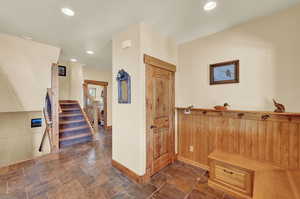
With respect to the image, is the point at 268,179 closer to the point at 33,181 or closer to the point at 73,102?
the point at 33,181

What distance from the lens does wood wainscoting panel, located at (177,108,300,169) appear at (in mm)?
1738

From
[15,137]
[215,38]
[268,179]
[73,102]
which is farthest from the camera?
[73,102]

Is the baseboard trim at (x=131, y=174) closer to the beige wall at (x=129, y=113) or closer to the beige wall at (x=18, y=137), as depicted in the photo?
the beige wall at (x=129, y=113)

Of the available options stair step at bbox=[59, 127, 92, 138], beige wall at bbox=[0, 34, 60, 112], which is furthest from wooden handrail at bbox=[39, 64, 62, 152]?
stair step at bbox=[59, 127, 92, 138]

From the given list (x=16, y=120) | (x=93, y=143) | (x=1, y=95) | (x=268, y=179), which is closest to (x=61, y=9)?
(x=1, y=95)

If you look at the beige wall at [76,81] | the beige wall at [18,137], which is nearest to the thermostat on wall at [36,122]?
the beige wall at [18,137]

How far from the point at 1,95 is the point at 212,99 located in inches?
175

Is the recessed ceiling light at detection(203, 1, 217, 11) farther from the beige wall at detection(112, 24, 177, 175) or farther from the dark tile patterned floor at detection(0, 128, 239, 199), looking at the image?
the dark tile patterned floor at detection(0, 128, 239, 199)

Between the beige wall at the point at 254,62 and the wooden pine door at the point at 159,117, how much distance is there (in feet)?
1.83

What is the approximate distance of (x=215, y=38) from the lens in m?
2.43

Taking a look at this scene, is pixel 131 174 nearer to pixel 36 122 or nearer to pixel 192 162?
pixel 192 162

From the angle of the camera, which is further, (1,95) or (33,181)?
(1,95)

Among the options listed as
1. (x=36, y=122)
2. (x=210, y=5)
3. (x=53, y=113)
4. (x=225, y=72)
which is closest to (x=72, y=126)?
(x=36, y=122)

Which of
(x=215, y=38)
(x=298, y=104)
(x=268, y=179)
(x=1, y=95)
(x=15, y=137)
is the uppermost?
(x=215, y=38)
